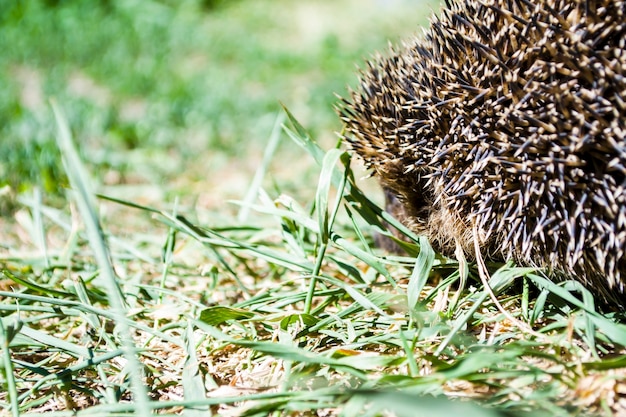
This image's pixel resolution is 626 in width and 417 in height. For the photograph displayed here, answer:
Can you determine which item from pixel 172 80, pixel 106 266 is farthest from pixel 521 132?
pixel 172 80

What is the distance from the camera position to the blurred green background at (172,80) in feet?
14.7

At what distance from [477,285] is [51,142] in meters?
3.29

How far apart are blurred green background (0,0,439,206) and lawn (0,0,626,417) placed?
0.11ft

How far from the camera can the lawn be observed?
1768mm

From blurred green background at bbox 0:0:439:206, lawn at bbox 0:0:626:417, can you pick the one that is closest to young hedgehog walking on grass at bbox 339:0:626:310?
lawn at bbox 0:0:626:417

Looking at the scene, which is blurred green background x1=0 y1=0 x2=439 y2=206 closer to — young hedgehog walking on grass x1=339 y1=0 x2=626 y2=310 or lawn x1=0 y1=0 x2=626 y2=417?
lawn x1=0 y1=0 x2=626 y2=417

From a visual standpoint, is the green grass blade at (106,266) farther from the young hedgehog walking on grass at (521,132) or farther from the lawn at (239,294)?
the young hedgehog walking on grass at (521,132)

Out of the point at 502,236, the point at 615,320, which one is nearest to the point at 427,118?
the point at 502,236

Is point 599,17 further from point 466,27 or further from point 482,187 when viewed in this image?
point 482,187

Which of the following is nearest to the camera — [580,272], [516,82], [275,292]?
[516,82]

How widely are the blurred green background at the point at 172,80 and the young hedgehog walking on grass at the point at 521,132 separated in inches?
26.6

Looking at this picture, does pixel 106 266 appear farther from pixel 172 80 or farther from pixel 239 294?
pixel 172 80

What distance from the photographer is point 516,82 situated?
2020mm

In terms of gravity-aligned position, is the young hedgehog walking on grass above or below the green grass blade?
above
